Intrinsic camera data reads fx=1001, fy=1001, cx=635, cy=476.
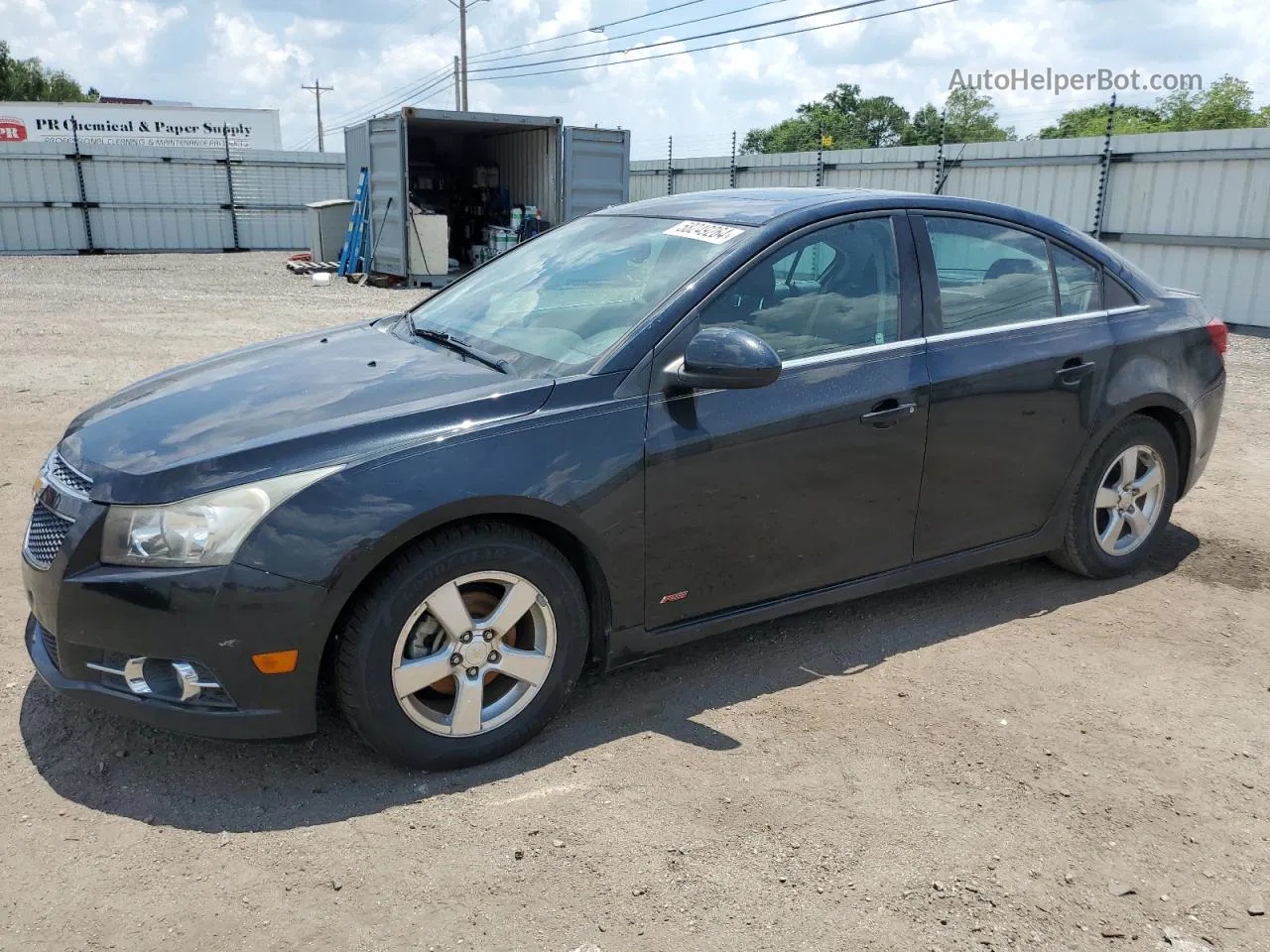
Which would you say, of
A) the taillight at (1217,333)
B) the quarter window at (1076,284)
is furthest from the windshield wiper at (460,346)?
the taillight at (1217,333)

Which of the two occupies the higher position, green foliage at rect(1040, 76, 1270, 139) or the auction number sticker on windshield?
green foliage at rect(1040, 76, 1270, 139)

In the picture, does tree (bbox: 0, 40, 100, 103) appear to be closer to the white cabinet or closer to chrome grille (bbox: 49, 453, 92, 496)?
the white cabinet

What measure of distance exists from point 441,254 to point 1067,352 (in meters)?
15.1

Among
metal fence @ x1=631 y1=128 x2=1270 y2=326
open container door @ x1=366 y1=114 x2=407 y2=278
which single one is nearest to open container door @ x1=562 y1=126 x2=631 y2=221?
open container door @ x1=366 y1=114 x2=407 y2=278

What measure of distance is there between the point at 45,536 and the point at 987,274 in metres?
3.48

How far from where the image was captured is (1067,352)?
13.4ft

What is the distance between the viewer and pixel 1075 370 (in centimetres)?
409

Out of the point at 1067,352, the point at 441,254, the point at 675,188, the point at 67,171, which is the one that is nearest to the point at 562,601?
the point at 1067,352

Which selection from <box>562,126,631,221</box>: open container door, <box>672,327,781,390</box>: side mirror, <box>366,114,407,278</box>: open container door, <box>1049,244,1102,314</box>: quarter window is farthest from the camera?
<box>562,126,631,221</box>: open container door

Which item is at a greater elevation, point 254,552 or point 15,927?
point 254,552

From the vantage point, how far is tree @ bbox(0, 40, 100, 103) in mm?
50906

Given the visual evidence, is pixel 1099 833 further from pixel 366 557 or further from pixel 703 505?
pixel 366 557

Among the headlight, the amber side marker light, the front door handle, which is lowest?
the amber side marker light

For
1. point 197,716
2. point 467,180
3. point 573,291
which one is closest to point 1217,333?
point 573,291
